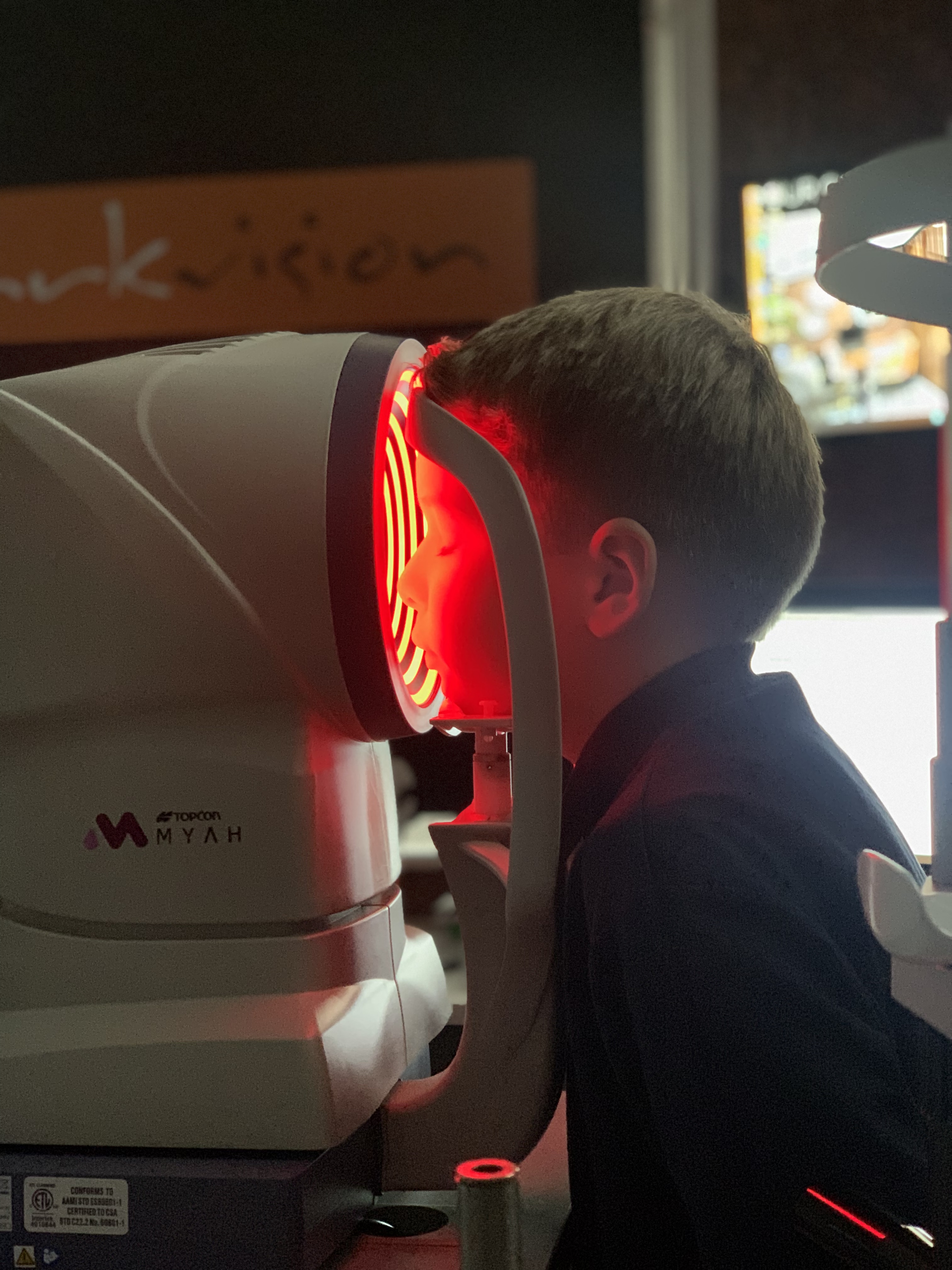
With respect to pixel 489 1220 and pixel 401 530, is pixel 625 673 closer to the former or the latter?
pixel 401 530

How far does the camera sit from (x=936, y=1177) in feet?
0.87

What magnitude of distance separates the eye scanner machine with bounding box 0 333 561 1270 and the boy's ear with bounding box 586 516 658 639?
0.06 meters

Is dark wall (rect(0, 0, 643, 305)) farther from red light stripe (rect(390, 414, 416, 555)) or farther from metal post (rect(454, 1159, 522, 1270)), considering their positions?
metal post (rect(454, 1159, 522, 1270))

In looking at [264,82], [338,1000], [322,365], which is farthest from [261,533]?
[264,82]

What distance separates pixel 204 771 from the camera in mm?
449

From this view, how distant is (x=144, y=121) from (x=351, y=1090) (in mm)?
1706

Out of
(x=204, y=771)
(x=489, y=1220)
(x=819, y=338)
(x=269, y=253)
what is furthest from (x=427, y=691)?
(x=269, y=253)

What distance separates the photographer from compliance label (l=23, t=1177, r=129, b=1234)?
1.37ft

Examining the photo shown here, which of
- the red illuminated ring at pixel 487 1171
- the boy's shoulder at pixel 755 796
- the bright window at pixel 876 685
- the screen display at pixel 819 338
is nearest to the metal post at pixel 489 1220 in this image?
the red illuminated ring at pixel 487 1171

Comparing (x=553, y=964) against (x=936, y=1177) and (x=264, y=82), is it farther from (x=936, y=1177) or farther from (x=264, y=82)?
(x=264, y=82)

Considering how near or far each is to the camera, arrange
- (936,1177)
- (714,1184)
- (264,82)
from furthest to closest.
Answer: (264,82)
(714,1184)
(936,1177)

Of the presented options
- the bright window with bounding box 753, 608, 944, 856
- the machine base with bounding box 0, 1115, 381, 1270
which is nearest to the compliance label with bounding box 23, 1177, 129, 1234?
the machine base with bounding box 0, 1115, 381, 1270

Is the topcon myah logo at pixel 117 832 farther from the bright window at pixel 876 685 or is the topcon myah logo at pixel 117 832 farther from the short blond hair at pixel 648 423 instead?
the bright window at pixel 876 685

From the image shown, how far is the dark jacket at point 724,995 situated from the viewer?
15.8 inches
